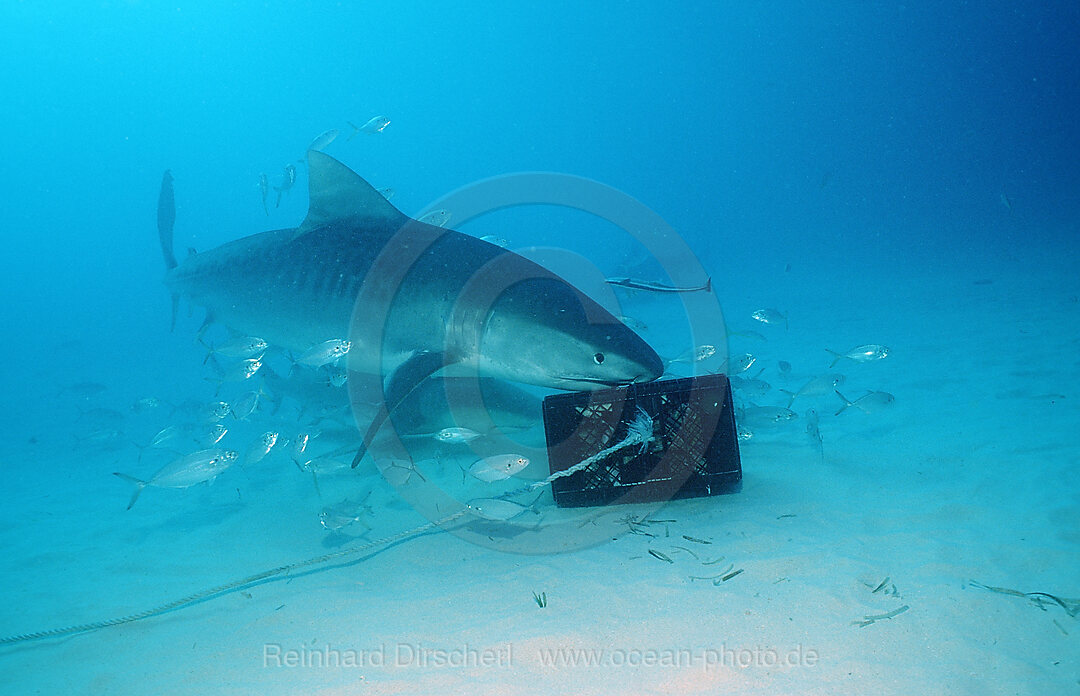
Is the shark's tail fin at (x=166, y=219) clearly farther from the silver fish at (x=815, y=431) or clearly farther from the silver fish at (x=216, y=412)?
the silver fish at (x=815, y=431)

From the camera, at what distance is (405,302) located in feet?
16.3

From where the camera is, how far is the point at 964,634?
2.40 m

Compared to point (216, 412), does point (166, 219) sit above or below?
above

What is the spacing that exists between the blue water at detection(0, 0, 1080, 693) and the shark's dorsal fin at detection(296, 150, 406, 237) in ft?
10.1

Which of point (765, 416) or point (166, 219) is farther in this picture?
point (166, 219)

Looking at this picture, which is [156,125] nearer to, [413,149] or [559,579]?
[413,149]

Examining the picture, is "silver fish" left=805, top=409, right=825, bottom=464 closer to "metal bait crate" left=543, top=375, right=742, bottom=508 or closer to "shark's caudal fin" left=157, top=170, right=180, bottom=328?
"metal bait crate" left=543, top=375, right=742, bottom=508

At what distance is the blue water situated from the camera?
2.99 metres

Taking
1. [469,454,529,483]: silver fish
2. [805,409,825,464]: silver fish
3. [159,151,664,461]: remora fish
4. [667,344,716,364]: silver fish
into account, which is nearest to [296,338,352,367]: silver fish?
[159,151,664,461]: remora fish

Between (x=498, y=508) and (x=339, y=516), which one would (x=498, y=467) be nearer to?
(x=498, y=508)

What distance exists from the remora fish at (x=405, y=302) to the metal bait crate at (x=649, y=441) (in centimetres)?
25

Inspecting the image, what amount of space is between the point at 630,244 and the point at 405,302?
39.2m

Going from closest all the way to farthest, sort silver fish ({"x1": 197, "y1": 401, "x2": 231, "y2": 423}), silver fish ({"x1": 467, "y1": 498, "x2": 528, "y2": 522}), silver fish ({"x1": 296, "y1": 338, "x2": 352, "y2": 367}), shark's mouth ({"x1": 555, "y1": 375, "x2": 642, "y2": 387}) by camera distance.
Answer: silver fish ({"x1": 467, "y1": 498, "x2": 528, "y2": 522}), shark's mouth ({"x1": 555, "y1": 375, "x2": 642, "y2": 387}), silver fish ({"x1": 296, "y1": 338, "x2": 352, "y2": 367}), silver fish ({"x1": 197, "y1": 401, "x2": 231, "y2": 423})

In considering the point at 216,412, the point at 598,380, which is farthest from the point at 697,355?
the point at 216,412
